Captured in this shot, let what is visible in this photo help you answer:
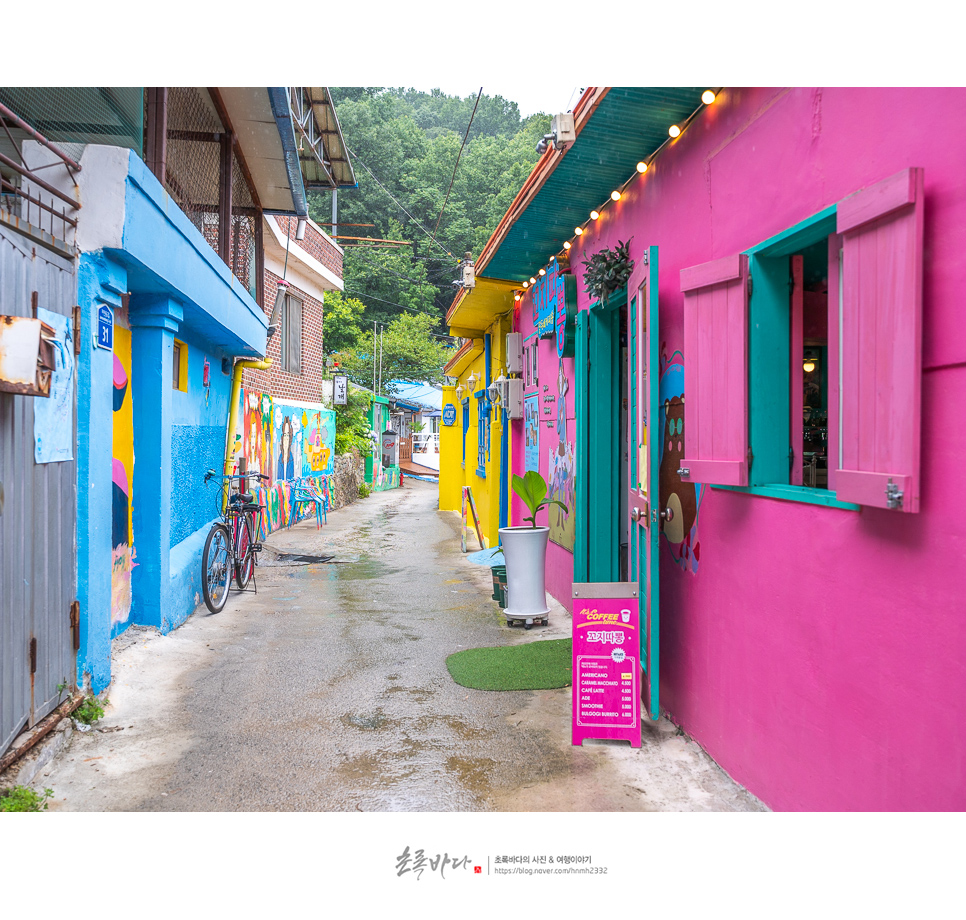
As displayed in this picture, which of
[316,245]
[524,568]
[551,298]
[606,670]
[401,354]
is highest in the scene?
[316,245]

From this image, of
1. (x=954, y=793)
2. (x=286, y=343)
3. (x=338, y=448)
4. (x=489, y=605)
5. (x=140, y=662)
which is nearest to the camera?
(x=954, y=793)

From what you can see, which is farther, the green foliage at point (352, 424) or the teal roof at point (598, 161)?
the green foliage at point (352, 424)

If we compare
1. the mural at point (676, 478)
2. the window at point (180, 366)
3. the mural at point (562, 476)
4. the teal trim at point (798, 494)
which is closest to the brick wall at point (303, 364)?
the window at point (180, 366)

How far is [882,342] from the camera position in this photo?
→ 82.8 inches

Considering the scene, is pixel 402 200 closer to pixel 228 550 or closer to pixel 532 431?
pixel 532 431

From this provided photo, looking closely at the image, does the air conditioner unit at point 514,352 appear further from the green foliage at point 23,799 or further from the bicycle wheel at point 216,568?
the green foliage at point 23,799

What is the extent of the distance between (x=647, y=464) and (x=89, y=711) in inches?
126

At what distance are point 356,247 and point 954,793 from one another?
90.4ft

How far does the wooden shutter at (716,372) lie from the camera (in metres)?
2.97

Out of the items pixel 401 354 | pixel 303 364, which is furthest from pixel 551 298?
pixel 401 354

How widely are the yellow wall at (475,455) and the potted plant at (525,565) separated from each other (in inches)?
120
